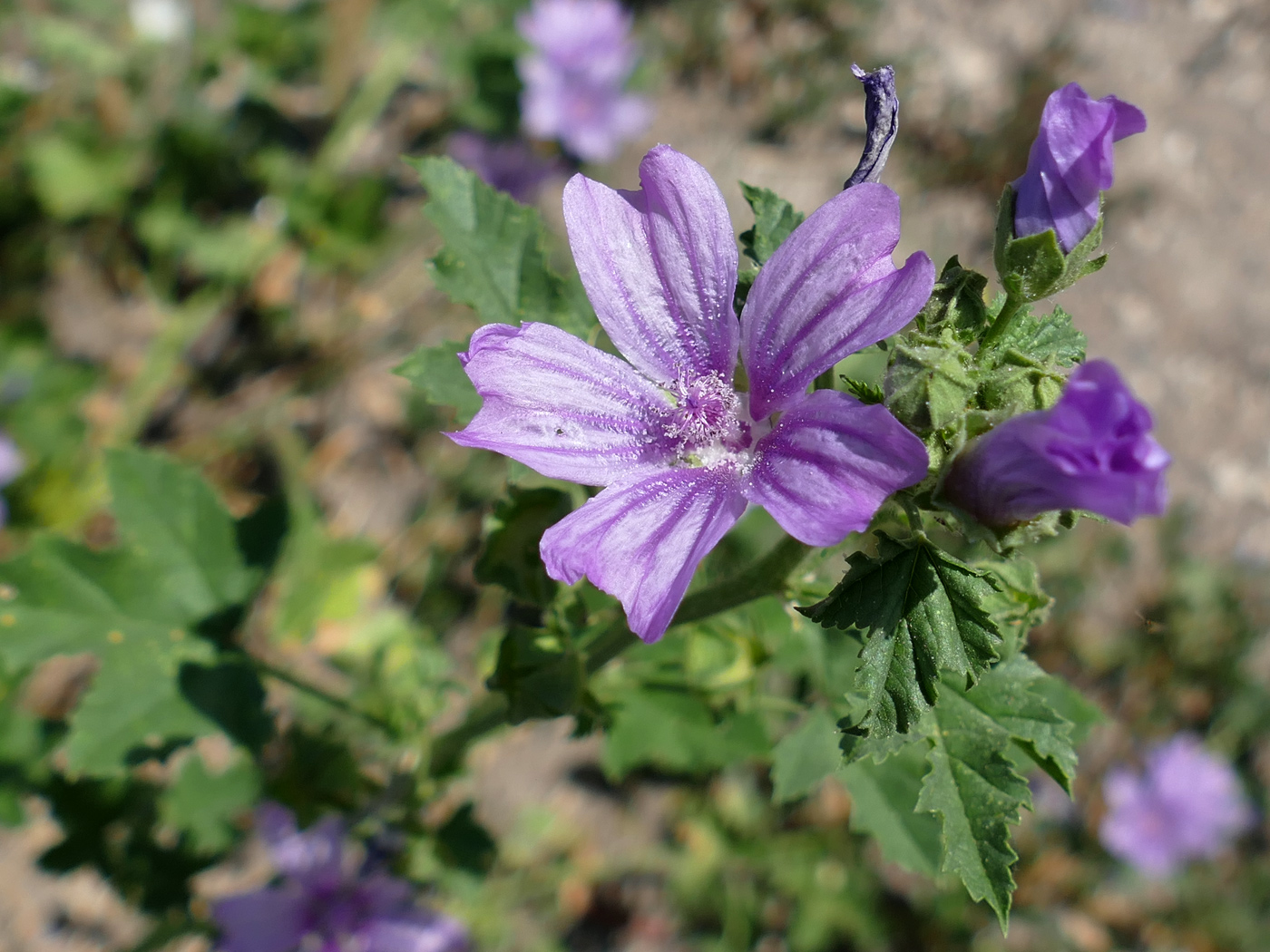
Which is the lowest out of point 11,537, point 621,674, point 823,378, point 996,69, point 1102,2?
point 11,537

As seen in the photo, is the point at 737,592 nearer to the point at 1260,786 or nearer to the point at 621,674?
the point at 621,674

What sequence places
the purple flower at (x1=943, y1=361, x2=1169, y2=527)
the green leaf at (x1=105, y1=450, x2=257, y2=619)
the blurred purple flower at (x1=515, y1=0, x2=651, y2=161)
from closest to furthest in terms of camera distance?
the purple flower at (x1=943, y1=361, x2=1169, y2=527) < the green leaf at (x1=105, y1=450, x2=257, y2=619) < the blurred purple flower at (x1=515, y1=0, x2=651, y2=161)

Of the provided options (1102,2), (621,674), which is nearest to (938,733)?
(621,674)

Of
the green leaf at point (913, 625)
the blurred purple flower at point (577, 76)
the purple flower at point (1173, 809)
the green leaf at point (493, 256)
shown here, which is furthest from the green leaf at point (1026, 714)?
the blurred purple flower at point (577, 76)

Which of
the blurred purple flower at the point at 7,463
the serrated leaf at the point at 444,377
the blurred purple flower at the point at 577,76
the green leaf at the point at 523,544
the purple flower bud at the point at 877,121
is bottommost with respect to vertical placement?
the blurred purple flower at the point at 7,463

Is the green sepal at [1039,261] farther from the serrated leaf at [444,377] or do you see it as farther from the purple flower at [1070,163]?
the serrated leaf at [444,377]

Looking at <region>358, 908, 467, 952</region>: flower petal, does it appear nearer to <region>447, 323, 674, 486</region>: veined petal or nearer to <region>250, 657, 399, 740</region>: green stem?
<region>250, 657, 399, 740</region>: green stem

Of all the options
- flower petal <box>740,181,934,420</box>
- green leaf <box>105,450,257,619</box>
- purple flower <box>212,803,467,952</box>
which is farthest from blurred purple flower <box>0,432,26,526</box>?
flower petal <box>740,181,934,420</box>
